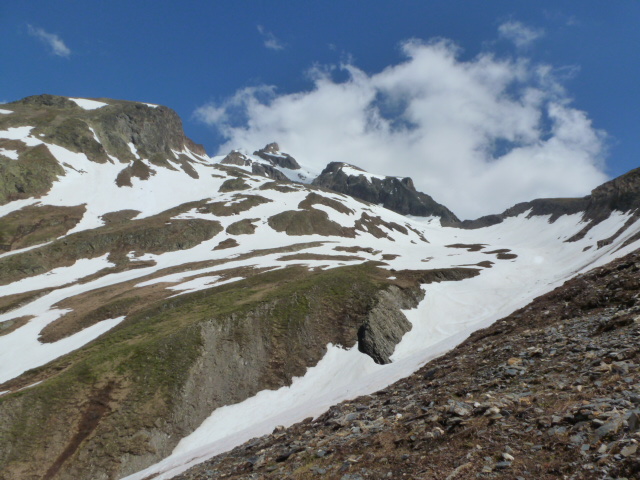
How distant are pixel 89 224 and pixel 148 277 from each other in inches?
1989

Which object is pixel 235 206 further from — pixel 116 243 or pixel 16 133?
pixel 16 133

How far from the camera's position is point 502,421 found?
8.88 meters

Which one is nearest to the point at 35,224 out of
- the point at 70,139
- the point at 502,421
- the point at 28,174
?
the point at 28,174

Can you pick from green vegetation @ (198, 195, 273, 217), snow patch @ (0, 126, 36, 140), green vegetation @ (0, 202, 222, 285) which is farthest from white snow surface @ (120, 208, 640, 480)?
snow patch @ (0, 126, 36, 140)

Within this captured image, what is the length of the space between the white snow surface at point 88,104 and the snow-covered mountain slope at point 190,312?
69.9 metres

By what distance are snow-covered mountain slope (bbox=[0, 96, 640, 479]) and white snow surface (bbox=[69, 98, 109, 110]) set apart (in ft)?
229

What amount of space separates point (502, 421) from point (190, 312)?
1619 inches

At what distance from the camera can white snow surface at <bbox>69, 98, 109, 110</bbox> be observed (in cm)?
18712

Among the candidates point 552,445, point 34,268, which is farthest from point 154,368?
point 34,268

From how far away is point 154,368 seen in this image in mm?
33188

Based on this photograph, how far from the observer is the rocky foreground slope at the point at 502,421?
7.01 metres

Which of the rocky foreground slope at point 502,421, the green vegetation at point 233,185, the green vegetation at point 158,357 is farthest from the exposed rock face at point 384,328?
the green vegetation at point 233,185

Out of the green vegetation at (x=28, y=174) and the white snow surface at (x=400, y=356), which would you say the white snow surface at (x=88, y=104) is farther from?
the white snow surface at (x=400, y=356)

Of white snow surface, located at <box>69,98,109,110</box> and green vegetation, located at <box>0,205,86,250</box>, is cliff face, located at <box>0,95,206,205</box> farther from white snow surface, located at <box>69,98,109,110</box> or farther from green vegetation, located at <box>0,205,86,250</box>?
green vegetation, located at <box>0,205,86,250</box>
